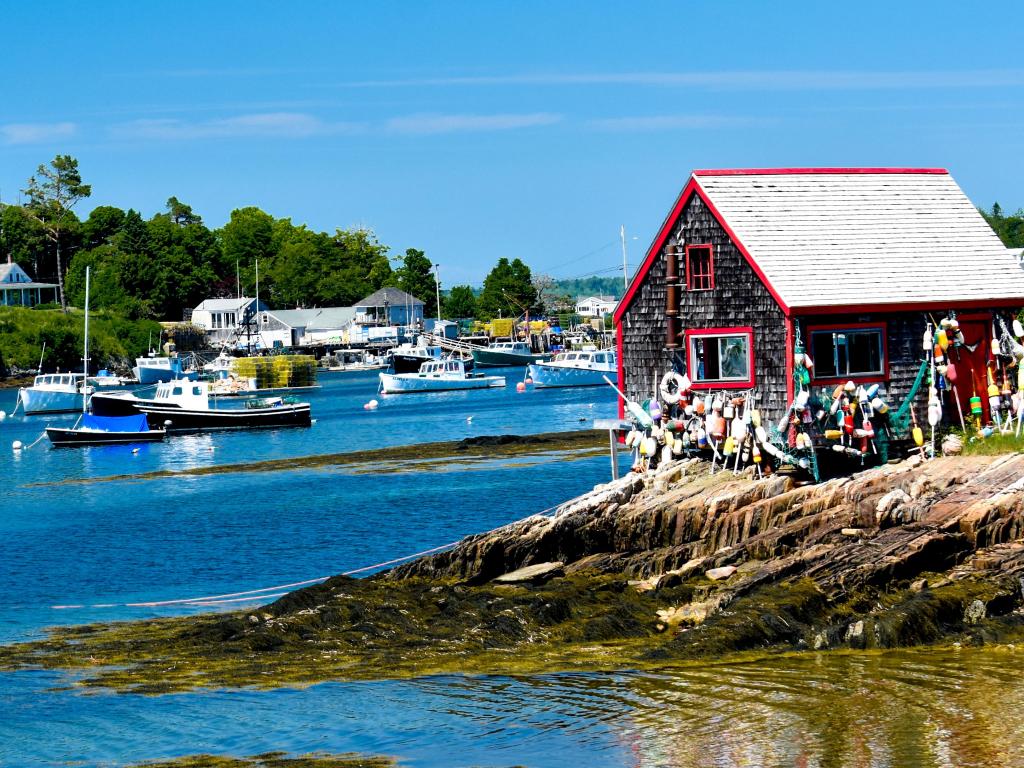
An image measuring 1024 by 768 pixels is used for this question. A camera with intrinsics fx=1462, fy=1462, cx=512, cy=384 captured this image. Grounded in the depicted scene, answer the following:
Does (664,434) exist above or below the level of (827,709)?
above

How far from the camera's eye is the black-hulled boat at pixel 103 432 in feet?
248

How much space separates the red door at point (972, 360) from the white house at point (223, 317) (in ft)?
531

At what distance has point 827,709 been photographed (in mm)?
18469

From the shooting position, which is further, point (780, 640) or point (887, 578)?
point (887, 578)

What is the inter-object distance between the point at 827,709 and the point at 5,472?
53748 mm

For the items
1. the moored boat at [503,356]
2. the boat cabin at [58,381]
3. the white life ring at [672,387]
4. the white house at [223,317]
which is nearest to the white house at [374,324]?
the white house at [223,317]

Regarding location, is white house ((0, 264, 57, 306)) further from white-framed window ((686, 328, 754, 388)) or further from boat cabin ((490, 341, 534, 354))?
white-framed window ((686, 328, 754, 388))

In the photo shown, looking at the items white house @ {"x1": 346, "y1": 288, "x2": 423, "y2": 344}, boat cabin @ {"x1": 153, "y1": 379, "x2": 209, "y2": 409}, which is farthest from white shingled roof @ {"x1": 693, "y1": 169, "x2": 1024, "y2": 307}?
white house @ {"x1": 346, "y1": 288, "x2": 423, "y2": 344}

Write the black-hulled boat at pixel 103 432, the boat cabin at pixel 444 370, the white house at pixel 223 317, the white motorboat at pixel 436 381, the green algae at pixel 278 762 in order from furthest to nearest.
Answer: the white house at pixel 223 317
the boat cabin at pixel 444 370
the white motorboat at pixel 436 381
the black-hulled boat at pixel 103 432
the green algae at pixel 278 762

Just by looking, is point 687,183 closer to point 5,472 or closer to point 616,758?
point 616,758

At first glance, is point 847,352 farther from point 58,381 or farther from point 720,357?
point 58,381

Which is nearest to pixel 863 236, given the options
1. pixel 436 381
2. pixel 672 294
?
pixel 672 294

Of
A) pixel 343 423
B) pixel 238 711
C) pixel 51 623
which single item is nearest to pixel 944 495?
pixel 238 711

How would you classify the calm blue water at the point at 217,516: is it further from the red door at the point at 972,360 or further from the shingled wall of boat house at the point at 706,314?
the red door at the point at 972,360
